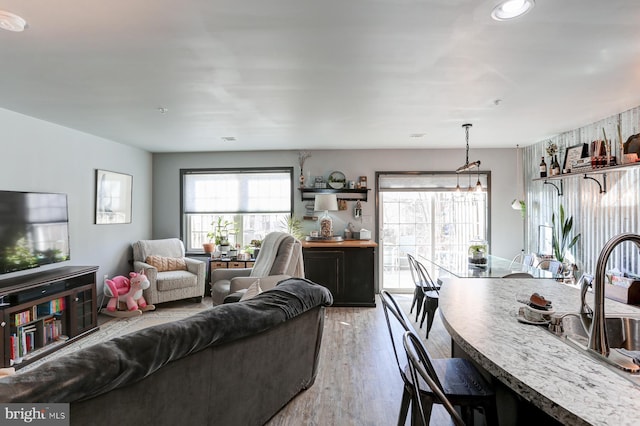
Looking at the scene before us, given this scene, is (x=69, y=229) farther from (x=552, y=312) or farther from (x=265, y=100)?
(x=552, y=312)

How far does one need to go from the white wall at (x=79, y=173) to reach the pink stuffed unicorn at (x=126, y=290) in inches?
14.1

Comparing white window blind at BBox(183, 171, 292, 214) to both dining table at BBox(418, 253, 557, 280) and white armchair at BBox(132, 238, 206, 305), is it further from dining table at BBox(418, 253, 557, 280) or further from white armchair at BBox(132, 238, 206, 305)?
dining table at BBox(418, 253, 557, 280)

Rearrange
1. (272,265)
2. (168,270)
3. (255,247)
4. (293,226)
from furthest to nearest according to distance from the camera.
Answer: (293,226)
(255,247)
(168,270)
(272,265)

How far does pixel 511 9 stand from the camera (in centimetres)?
174

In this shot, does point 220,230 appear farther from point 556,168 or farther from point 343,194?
point 556,168

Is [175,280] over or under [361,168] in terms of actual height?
under

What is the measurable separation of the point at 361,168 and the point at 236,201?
223 cm

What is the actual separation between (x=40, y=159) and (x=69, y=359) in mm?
3704

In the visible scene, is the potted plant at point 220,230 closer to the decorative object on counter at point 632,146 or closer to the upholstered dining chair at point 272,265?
the upholstered dining chair at point 272,265

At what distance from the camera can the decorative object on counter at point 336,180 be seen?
19.0ft

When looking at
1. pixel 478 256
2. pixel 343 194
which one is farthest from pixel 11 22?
pixel 343 194

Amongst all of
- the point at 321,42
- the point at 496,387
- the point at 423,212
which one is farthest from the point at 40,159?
the point at 423,212

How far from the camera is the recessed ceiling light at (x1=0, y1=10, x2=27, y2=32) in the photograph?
1.80 meters

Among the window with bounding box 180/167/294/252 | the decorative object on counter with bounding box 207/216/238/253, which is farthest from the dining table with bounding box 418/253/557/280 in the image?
the decorative object on counter with bounding box 207/216/238/253
